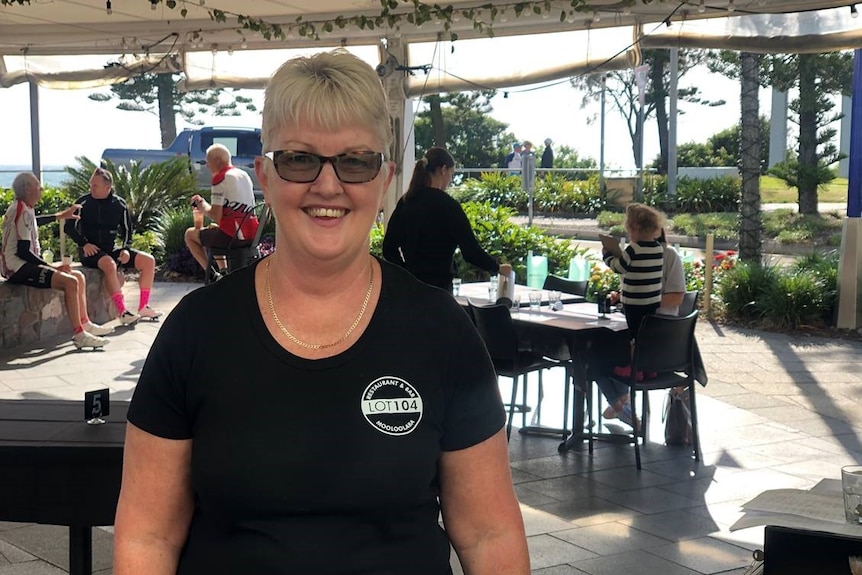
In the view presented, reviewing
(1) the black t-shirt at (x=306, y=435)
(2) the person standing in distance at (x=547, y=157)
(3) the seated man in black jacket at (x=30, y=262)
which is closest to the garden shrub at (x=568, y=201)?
(2) the person standing in distance at (x=547, y=157)

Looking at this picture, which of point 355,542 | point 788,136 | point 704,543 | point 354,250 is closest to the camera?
point 355,542

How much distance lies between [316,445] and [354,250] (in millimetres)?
348

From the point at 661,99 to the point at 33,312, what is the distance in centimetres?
2575

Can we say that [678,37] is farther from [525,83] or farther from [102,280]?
[102,280]

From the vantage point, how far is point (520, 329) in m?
6.50

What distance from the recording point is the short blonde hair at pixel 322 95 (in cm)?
174

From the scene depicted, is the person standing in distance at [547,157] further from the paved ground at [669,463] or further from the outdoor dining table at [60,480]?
the outdoor dining table at [60,480]

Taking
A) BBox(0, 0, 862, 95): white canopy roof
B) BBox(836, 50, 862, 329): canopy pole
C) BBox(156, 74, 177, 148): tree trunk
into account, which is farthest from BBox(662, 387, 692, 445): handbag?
BBox(156, 74, 177, 148): tree trunk

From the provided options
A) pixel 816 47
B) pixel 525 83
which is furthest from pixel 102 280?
→ pixel 816 47

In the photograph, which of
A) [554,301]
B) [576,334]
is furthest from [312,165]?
[554,301]

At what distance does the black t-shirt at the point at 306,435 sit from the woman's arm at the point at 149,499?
0.03 meters

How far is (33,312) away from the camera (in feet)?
31.1

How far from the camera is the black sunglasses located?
177 centimetres

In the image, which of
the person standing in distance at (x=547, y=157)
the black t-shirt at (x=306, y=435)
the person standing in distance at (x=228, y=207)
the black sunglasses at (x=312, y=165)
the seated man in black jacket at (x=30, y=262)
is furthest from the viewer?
the person standing in distance at (x=547, y=157)
